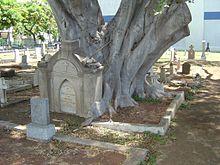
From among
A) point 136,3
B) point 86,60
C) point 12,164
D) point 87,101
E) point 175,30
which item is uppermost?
point 136,3

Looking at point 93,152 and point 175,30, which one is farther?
point 175,30

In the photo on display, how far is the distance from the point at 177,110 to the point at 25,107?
5012 mm

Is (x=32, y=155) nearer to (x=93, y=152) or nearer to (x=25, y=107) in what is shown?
(x=93, y=152)

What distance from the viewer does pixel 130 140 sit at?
743 cm

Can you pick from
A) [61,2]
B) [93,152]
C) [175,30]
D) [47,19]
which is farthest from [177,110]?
[47,19]

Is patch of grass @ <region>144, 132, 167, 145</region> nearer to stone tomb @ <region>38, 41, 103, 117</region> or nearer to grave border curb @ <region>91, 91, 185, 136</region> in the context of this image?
grave border curb @ <region>91, 91, 185, 136</region>

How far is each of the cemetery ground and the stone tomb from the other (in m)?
0.39

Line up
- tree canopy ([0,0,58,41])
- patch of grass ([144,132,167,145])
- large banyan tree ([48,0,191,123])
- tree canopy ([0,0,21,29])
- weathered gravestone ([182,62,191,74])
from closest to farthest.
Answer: patch of grass ([144,132,167,145]) < large banyan tree ([48,0,191,123]) < weathered gravestone ([182,62,191,74]) < tree canopy ([0,0,21,29]) < tree canopy ([0,0,58,41])

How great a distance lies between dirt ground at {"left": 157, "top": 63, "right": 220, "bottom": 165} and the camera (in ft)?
21.3

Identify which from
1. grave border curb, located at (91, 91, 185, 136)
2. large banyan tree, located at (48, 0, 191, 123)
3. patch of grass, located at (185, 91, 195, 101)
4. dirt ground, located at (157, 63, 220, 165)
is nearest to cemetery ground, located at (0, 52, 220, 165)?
dirt ground, located at (157, 63, 220, 165)

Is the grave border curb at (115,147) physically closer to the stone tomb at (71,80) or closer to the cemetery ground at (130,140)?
the cemetery ground at (130,140)

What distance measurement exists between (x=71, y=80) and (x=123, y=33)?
7.39 ft

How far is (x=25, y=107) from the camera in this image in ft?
34.2

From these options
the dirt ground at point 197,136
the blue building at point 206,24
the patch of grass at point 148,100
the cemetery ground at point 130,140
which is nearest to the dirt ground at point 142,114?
the cemetery ground at point 130,140
